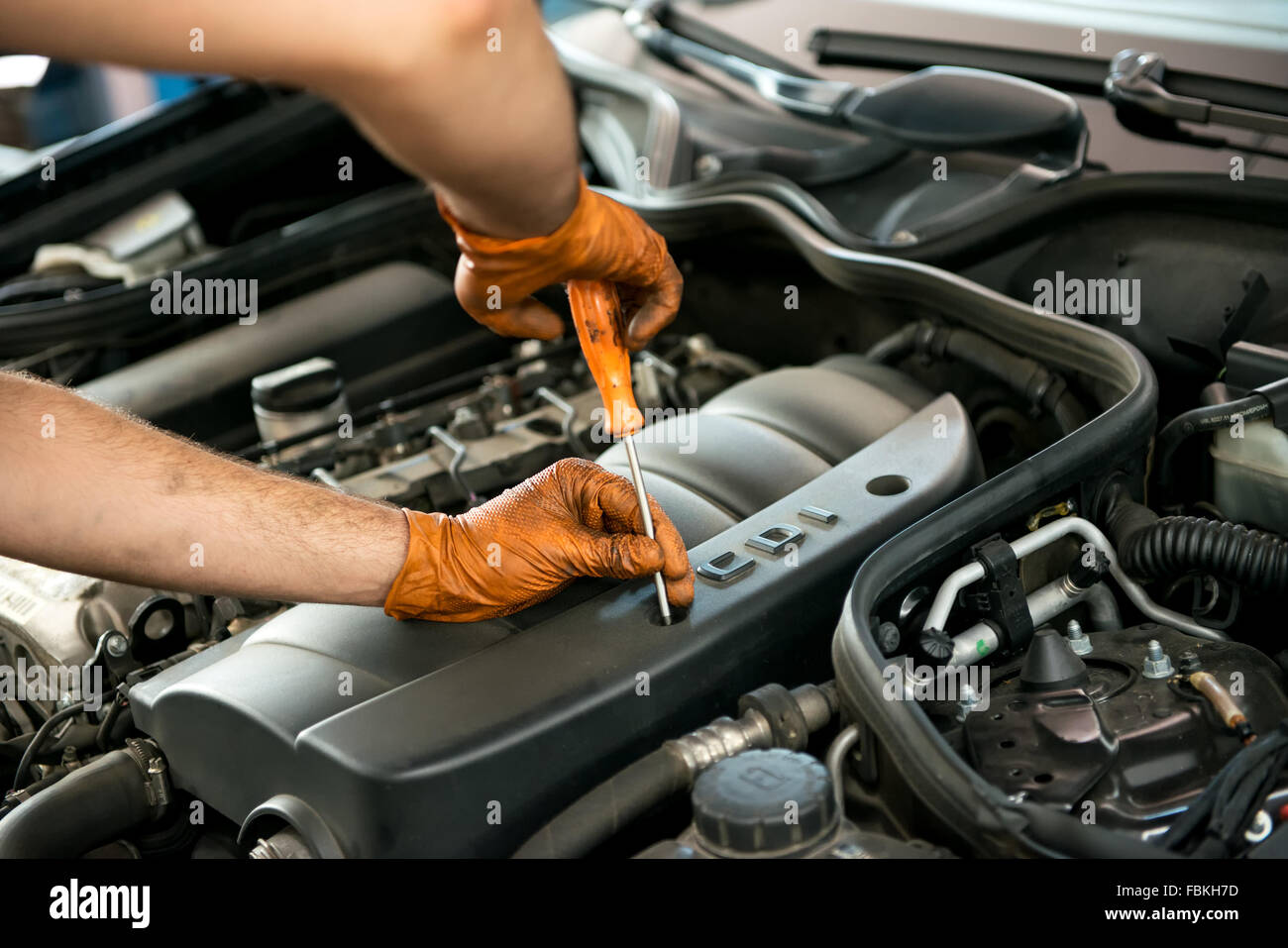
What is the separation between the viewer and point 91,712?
5.65 feet

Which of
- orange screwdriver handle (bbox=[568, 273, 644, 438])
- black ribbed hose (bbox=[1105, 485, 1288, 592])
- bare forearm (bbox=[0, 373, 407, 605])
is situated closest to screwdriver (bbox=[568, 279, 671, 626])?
orange screwdriver handle (bbox=[568, 273, 644, 438])

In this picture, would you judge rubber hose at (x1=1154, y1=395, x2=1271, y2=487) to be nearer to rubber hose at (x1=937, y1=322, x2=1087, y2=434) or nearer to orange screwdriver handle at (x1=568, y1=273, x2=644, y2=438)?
rubber hose at (x1=937, y1=322, x2=1087, y2=434)

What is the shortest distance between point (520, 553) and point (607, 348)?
0.26 meters

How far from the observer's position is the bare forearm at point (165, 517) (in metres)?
1.38

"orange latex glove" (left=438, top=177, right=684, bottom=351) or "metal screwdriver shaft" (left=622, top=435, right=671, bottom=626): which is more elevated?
"orange latex glove" (left=438, top=177, right=684, bottom=351)

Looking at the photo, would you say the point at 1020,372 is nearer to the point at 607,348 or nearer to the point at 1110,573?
the point at 1110,573

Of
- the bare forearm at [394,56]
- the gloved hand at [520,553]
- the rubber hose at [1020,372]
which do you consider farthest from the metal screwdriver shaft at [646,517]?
the rubber hose at [1020,372]

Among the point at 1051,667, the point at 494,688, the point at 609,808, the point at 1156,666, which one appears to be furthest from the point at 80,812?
the point at 1156,666

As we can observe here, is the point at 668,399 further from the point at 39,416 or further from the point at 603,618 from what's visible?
the point at 39,416

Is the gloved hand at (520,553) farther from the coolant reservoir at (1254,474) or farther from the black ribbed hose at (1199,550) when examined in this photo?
the coolant reservoir at (1254,474)

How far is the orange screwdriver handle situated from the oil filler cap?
0.49 m

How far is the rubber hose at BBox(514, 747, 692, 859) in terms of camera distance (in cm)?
117
